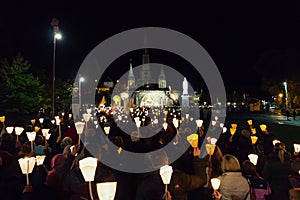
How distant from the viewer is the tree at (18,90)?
78.6 ft

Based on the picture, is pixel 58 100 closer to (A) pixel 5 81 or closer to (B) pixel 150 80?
(A) pixel 5 81

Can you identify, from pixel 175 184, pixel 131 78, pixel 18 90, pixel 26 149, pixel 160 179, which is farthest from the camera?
pixel 131 78

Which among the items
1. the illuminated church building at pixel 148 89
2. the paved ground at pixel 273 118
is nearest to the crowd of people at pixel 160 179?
the paved ground at pixel 273 118

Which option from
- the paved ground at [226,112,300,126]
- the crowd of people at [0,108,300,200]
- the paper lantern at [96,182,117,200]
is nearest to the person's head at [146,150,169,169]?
the crowd of people at [0,108,300,200]

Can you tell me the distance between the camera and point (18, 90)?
2514 centimetres

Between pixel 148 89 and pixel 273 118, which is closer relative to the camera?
pixel 273 118

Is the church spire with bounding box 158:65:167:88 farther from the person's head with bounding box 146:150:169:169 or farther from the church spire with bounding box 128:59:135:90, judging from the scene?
the person's head with bounding box 146:150:169:169

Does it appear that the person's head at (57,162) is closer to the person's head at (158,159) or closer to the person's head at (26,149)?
the person's head at (158,159)

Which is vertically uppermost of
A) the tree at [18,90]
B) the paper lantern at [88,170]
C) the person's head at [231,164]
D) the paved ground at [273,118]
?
the tree at [18,90]

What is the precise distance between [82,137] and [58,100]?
1014 inches

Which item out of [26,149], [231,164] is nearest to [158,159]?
[231,164]

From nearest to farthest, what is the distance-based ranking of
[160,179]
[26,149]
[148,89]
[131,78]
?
[160,179]
[26,149]
[148,89]
[131,78]

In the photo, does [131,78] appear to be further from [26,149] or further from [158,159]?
[158,159]

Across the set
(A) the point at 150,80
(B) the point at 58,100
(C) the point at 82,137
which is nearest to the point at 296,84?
(B) the point at 58,100
